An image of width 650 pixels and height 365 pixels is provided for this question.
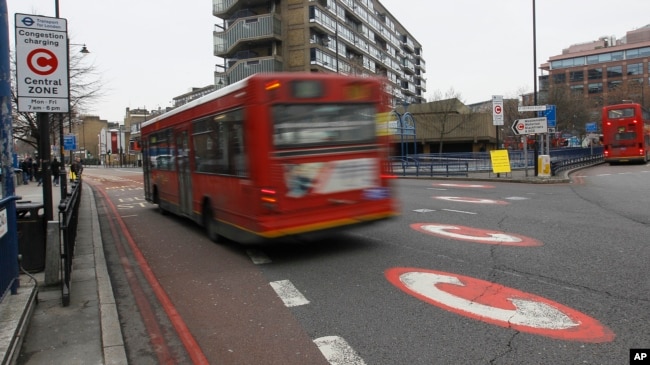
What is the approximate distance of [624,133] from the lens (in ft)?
110

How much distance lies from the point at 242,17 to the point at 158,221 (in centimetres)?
4884

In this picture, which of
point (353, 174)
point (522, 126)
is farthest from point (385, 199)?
point (522, 126)

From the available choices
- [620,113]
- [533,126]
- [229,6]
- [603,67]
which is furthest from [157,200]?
[603,67]

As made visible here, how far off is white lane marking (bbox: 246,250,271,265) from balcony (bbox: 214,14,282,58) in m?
49.6

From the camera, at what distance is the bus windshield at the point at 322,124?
7199mm

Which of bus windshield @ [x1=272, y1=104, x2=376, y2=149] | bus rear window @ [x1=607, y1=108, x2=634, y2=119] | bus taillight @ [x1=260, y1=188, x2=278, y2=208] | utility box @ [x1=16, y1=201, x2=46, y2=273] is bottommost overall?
utility box @ [x1=16, y1=201, x2=46, y2=273]

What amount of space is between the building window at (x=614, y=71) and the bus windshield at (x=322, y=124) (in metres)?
120

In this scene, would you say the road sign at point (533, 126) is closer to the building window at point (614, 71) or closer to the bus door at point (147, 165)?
the bus door at point (147, 165)

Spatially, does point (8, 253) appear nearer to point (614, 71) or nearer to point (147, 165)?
point (147, 165)

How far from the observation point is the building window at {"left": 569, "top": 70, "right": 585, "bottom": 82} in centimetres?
11069

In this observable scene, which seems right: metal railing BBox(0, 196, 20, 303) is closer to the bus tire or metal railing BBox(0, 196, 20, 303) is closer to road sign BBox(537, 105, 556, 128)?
the bus tire

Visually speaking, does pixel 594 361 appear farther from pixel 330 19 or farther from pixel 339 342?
pixel 330 19

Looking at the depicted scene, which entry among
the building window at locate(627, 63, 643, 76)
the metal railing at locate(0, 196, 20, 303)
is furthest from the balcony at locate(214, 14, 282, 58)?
the building window at locate(627, 63, 643, 76)

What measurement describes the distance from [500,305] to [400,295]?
43.7 inches
